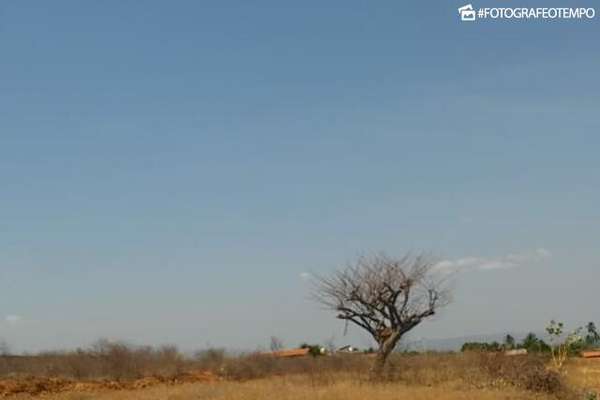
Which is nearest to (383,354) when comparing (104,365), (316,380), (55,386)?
(316,380)

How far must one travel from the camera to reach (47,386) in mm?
34125

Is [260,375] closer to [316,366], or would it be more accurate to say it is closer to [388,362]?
[316,366]

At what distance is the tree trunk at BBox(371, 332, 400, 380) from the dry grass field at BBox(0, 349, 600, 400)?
48cm

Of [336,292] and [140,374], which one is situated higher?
[336,292]

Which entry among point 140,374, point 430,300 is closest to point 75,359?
point 140,374

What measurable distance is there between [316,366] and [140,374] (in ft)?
33.3

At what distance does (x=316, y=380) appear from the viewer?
2981 cm

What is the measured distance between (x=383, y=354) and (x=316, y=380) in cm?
364

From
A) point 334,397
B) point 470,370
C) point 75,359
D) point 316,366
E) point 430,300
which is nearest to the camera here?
point 334,397

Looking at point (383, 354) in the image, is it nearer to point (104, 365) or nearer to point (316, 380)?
point (316, 380)

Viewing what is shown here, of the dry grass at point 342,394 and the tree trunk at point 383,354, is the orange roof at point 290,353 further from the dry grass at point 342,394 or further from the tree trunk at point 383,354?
the dry grass at point 342,394

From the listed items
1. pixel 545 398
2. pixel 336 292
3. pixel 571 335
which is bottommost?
pixel 545 398

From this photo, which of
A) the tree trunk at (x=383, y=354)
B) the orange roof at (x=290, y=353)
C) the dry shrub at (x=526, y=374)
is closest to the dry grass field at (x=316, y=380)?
the dry shrub at (x=526, y=374)

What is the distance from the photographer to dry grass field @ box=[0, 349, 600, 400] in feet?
79.0
